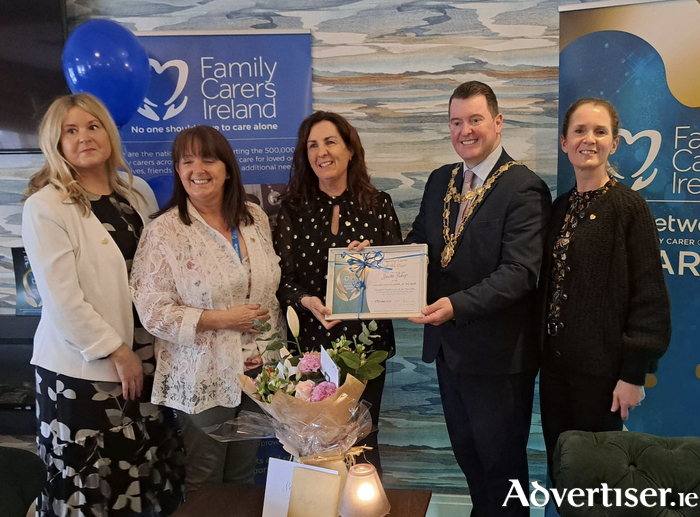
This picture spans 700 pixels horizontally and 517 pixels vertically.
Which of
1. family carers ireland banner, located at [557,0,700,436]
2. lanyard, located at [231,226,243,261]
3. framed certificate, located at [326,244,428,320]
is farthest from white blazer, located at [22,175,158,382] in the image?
family carers ireland banner, located at [557,0,700,436]

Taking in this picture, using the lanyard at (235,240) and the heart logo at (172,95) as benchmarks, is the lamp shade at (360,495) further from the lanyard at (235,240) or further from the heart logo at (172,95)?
the heart logo at (172,95)

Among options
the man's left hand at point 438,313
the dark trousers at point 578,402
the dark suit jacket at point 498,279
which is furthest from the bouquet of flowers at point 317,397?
the dark trousers at point 578,402

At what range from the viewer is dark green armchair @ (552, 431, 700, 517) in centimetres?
139

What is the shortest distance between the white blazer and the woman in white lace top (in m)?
0.10

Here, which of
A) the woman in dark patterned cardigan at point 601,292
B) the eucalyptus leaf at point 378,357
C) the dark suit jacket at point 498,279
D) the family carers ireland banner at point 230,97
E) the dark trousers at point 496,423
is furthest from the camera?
the family carers ireland banner at point 230,97

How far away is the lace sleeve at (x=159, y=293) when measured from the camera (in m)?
1.94

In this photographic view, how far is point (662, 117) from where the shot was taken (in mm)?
2312

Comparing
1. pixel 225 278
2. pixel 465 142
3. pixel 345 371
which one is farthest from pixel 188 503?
pixel 465 142

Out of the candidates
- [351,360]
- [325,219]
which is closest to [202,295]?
[325,219]

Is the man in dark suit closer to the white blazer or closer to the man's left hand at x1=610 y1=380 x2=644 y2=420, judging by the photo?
the man's left hand at x1=610 y1=380 x2=644 y2=420

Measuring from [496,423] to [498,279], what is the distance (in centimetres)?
52

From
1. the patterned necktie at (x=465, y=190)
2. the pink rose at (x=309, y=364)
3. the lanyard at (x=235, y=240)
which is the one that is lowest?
the pink rose at (x=309, y=364)

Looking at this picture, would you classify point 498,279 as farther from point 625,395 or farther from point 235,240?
point 235,240

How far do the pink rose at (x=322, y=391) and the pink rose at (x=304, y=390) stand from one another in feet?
0.04
